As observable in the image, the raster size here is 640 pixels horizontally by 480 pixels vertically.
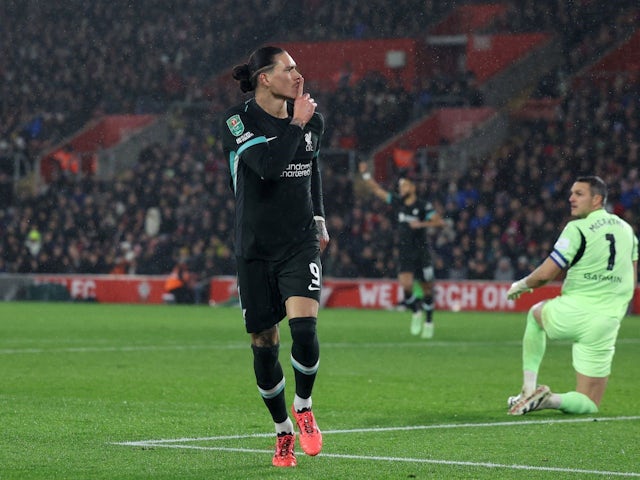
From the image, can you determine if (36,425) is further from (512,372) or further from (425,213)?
(425,213)

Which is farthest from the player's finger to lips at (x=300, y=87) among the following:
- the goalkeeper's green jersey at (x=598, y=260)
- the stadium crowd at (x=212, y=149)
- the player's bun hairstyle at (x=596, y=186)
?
the stadium crowd at (x=212, y=149)

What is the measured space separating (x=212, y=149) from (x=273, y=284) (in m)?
29.3

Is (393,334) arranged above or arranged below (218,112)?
below

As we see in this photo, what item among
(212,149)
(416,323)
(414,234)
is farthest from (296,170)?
(212,149)

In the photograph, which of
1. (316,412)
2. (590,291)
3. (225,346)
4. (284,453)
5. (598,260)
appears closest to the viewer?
(284,453)

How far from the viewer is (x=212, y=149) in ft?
118

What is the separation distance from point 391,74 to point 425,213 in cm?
1751

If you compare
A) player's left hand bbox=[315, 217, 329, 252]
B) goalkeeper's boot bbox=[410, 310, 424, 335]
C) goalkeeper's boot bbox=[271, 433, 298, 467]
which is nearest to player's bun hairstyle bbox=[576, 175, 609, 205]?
player's left hand bbox=[315, 217, 329, 252]

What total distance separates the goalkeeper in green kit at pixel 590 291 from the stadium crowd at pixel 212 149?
58.4 ft

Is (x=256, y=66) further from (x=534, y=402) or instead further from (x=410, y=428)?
(x=534, y=402)

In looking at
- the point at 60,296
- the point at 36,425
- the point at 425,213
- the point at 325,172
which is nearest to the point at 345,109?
the point at 325,172

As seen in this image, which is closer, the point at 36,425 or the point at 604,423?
the point at 36,425

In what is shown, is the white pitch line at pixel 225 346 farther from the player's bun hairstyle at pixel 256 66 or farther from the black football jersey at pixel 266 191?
the player's bun hairstyle at pixel 256 66

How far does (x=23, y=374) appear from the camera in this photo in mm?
11938
